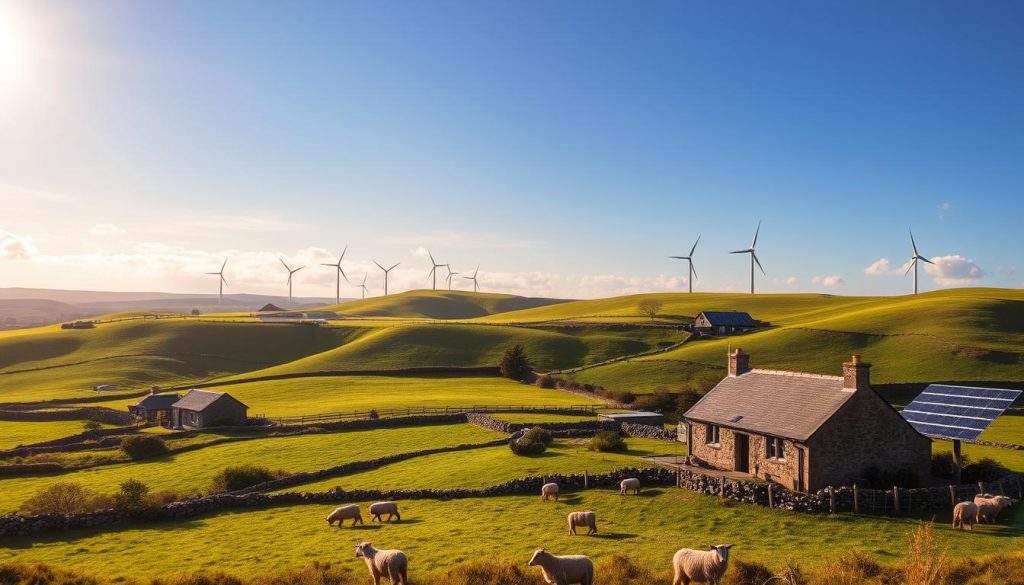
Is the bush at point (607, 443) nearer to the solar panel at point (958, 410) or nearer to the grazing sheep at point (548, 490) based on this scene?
the grazing sheep at point (548, 490)

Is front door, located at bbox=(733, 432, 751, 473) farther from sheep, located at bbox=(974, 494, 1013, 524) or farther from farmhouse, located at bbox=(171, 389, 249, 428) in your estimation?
farmhouse, located at bbox=(171, 389, 249, 428)

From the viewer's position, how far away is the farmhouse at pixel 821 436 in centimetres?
3509

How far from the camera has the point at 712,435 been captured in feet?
142

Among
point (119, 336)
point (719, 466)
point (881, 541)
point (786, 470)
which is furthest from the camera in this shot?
point (119, 336)

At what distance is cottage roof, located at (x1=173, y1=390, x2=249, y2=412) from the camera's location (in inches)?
2857

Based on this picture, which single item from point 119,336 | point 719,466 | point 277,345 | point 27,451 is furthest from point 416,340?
point 719,466

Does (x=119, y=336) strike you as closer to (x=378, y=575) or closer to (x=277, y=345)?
(x=277, y=345)

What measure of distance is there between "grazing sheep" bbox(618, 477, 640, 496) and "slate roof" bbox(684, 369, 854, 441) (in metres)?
7.08

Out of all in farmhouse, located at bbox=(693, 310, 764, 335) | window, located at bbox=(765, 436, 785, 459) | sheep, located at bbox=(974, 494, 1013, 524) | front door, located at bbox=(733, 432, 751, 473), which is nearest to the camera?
sheep, located at bbox=(974, 494, 1013, 524)

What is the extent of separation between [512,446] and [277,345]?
325 ft

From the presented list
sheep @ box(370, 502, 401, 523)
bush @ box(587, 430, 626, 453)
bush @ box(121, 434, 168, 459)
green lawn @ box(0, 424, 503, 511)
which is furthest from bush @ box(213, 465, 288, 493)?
bush @ box(587, 430, 626, 453)

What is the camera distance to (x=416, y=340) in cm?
12650

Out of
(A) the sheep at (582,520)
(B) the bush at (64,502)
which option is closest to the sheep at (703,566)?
(A) the sheep at (582,520)

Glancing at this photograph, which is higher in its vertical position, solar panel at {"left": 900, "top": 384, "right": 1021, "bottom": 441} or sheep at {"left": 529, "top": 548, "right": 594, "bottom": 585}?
solar panel at {"left": 900, "top": 384, "right": 1021, "bottom": 441}
